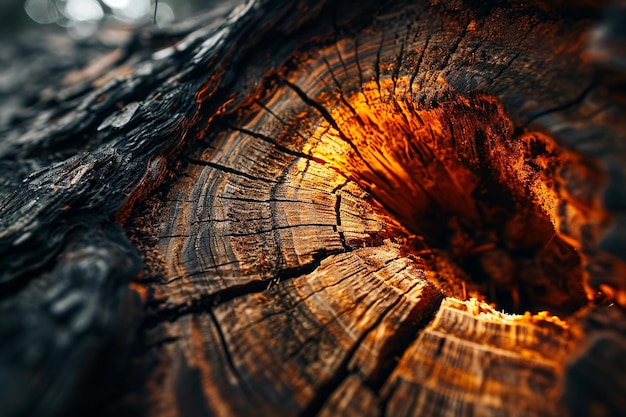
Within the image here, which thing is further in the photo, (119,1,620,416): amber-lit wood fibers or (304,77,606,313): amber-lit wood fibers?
(304,77,606,313): amber-lit wood fibers

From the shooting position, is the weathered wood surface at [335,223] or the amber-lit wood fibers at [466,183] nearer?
the weathered wood surface at [335,223]

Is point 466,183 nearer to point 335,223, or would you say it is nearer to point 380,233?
point 380,233

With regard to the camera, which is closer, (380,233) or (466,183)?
(380,233)

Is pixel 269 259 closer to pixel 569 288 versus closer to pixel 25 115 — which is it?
pixel 569 288

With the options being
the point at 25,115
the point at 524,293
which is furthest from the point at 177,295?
the point at 25,115

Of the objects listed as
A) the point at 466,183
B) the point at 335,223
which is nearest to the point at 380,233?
the point at 335,223
